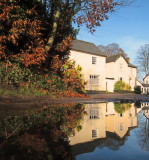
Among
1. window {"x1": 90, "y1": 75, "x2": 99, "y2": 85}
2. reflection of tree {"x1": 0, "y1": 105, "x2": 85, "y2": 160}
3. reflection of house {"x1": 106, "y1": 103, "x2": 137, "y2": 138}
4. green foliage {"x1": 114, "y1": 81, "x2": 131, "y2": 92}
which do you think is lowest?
reflection of house {"x1": 106, "y1": 103, "x2": 137, "y2": 138}

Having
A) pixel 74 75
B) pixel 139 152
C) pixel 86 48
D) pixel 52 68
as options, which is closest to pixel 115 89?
pixel 86 48

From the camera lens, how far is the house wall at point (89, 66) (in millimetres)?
24270

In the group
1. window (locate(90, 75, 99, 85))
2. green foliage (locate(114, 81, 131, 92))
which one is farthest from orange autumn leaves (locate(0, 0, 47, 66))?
green foliage (locate(114, 81, 131, 92))

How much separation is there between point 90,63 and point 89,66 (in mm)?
589

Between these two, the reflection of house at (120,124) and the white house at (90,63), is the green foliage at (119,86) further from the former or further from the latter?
the reflection of house at (120,124)

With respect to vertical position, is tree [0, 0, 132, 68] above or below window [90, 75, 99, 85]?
above

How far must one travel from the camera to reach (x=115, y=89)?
30516 millimetres

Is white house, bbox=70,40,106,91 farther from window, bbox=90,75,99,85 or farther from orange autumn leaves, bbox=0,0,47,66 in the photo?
orange autumn leaves, bbox=0,0,47,66

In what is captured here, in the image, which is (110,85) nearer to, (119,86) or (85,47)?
(119,86)

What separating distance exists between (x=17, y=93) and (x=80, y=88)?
239 inches

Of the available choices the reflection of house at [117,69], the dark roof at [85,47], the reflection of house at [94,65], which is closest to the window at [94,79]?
the reflection of house at [94,65]

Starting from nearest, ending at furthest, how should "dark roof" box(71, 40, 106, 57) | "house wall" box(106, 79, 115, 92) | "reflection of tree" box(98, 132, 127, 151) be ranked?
"reflection of tree" box(98, 132, 127, 151)
"dark roof" box(71, 40, 106, 57)
"house wall" box(106, 79, 115, 92)

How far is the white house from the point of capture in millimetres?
24578

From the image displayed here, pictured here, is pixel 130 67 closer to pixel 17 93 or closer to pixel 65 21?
pixel 65 21
